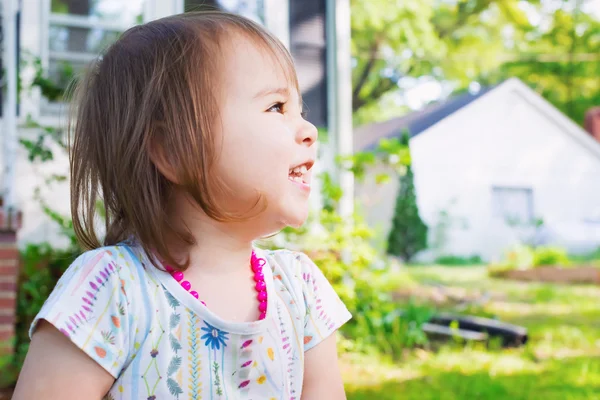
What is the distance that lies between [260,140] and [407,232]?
6475mm

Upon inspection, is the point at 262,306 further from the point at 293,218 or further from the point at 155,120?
the point at 155,120

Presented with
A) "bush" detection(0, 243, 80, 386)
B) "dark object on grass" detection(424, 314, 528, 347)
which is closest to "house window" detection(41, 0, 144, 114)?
"bush" detection(0, 243, 80, 386)

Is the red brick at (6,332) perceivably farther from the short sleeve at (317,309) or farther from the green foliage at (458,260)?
the green foliage at (458,260)

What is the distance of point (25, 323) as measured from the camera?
266 centimetres

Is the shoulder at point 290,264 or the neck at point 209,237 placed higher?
the neck at point 209,237

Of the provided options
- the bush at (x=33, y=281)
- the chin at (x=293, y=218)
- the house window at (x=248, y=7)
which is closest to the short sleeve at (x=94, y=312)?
the chin at (x=293, y=218)

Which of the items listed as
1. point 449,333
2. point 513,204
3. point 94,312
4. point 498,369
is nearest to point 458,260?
point 513,204

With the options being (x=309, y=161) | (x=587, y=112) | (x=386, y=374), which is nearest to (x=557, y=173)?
(x=587, y=112)

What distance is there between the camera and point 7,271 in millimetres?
2164

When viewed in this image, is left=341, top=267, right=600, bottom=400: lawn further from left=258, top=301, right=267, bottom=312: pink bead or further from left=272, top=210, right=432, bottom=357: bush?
left=258, top=301, right=267, bottom=312: pink bead

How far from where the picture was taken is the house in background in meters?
7.80

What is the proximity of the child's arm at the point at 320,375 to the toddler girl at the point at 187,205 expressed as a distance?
0.12 feet

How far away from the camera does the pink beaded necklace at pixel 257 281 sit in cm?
83

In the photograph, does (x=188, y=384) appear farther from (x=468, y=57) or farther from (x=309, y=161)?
(x=468, y=57)
